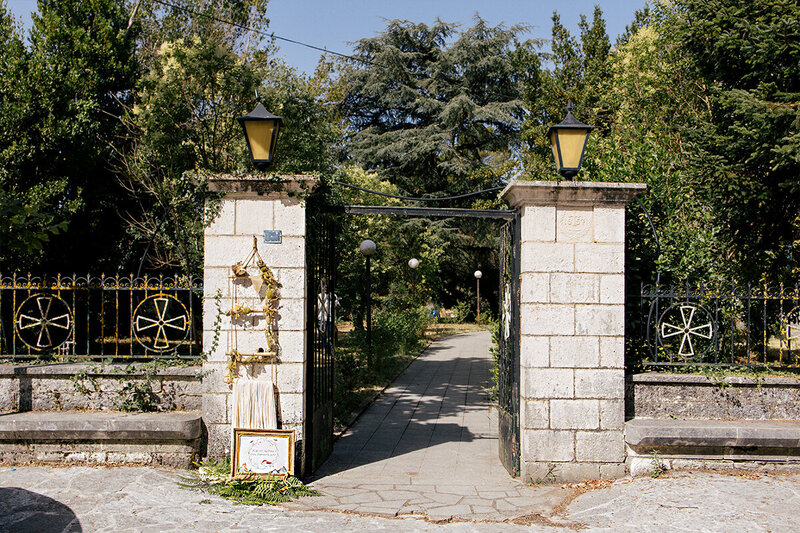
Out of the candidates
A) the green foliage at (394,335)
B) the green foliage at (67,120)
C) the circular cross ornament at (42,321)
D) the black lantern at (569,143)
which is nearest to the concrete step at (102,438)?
the circular cross ornament at (42,321)

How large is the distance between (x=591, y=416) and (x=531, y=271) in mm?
1423

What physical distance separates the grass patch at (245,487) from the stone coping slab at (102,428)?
399 mm

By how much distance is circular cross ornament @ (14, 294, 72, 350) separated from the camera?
6102mm

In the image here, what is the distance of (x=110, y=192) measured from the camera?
45.0 feet

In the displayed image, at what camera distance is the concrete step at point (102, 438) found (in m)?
5.68

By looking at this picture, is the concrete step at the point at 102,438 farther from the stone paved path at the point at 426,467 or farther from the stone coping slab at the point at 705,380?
the stone coping slab at the point at 705,380

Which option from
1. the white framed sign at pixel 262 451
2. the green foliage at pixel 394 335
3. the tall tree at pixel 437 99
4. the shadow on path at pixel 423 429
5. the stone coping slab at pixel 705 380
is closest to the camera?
the white framed sign at pixel 262 451

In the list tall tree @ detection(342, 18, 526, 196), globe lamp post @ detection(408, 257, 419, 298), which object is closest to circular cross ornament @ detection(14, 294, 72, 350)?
globe lamp post @ detection(408, 257, 419, 298)

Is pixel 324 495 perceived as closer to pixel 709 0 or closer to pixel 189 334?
pixel 189 334

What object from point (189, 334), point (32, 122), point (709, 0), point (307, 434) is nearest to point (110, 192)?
point (32, 122)

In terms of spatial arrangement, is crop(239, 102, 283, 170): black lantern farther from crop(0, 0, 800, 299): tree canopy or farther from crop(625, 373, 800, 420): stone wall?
crop(625, 373, 800, 420): stone wall

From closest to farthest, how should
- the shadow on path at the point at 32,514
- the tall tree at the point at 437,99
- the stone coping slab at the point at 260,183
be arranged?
the shadow on path at the point at 32,514 → the stone coping slab at the point at 260,183 → the tall tree at the point at 437,99

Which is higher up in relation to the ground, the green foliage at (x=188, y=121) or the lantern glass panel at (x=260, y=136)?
the green foliage at (x=188, y=121)

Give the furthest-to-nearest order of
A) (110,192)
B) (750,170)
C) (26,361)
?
(110,192) → (750,170) → (26,361)
